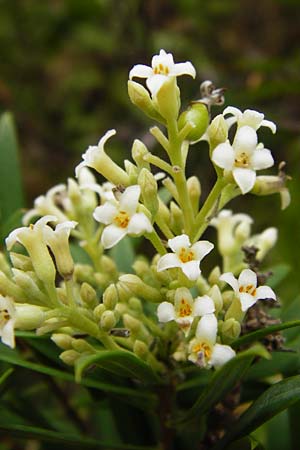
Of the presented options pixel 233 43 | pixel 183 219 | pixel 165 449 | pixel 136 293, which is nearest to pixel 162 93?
pixel 183 219

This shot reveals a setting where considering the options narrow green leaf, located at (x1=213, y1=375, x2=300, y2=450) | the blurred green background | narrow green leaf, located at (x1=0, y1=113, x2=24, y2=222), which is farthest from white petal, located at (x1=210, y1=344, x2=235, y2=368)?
the blurred green background

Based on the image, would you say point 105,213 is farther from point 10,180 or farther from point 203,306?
point 10,180

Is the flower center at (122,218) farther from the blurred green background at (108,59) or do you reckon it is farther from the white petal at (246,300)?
the blurred green background at (108,59)

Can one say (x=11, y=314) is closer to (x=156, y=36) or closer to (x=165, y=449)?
(x=165, y=449)

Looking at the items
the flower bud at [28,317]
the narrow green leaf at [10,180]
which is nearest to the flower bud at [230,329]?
the flower bud at [28,317]

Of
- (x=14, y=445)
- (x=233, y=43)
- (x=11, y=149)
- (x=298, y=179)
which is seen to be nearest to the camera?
(x=11, y=149)
